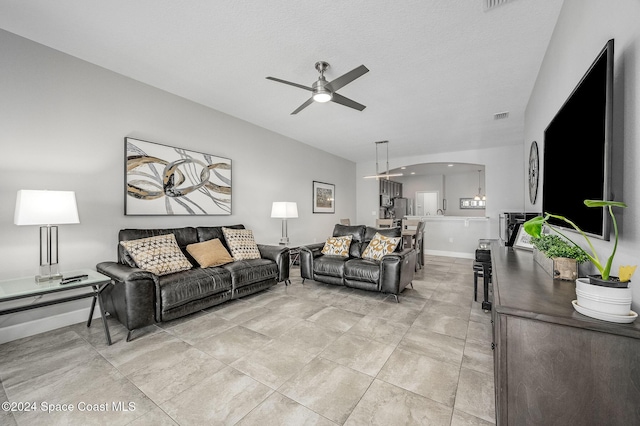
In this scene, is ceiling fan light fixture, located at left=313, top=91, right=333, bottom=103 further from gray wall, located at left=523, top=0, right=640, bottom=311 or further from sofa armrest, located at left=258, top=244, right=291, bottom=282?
sofa armrest, located at left=258, top=244, right=291, bottom=282

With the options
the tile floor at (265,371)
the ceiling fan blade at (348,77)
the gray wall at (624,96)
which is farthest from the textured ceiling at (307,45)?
the tile floor at (265,371)

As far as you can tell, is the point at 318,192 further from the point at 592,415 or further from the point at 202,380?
the point at 592,415

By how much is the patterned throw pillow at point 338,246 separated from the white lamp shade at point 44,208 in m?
3.04

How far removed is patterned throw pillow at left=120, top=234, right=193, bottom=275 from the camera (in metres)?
2.70

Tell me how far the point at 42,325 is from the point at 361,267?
11.2 ft

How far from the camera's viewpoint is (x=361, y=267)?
3.50 m

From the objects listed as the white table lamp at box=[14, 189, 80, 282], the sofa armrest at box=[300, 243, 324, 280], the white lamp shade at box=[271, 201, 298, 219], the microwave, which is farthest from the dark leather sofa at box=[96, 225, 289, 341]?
the microwave

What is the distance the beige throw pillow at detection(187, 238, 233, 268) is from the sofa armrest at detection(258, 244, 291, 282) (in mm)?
540

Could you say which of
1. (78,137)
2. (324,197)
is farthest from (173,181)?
(324,197)

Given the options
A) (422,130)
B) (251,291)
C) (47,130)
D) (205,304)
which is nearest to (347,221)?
(422,130)

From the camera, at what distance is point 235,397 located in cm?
161

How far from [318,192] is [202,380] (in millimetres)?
4974

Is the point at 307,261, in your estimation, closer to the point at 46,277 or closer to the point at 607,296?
the point at 46,277

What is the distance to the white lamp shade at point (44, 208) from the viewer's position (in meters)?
2.02
